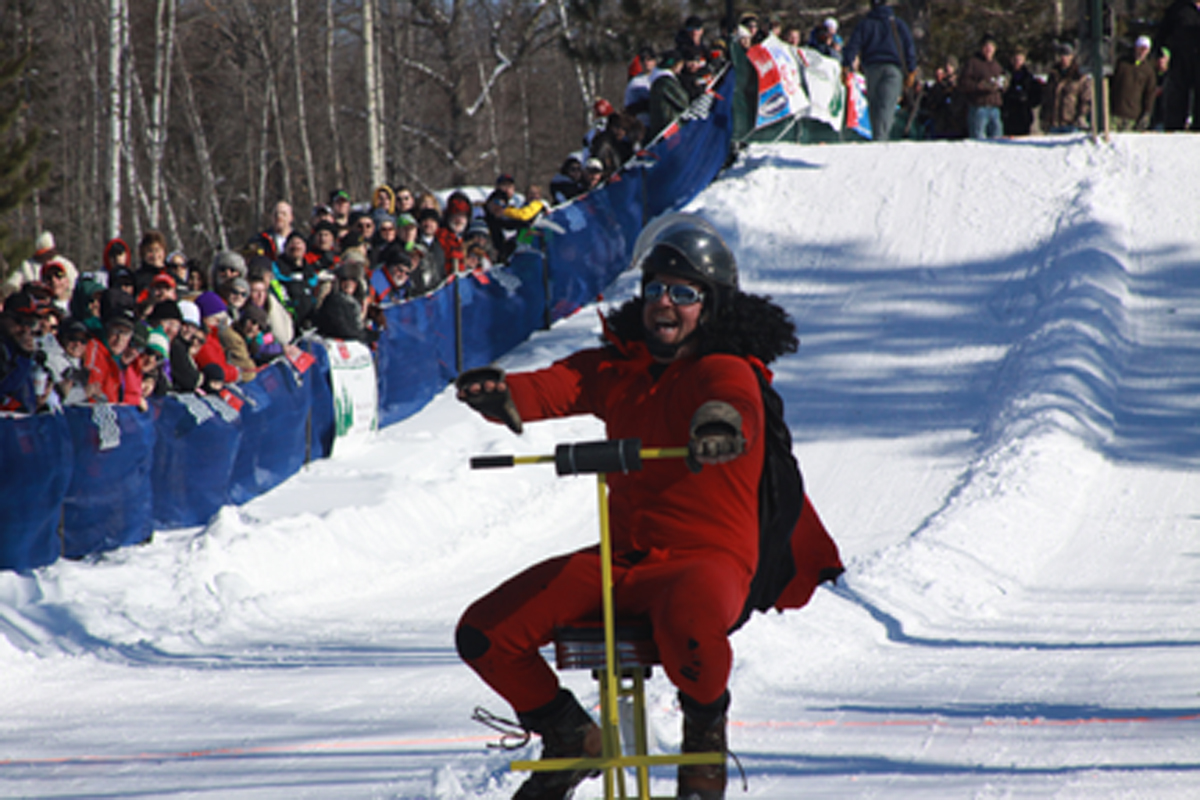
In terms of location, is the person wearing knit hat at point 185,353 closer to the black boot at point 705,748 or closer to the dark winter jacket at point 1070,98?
the black boot at point 705,748

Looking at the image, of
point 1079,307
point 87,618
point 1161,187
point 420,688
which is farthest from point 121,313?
point 1161,187

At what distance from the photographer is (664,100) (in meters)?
18.3

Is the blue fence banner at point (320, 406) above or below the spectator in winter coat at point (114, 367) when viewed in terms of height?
below

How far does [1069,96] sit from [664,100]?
7.20 metres

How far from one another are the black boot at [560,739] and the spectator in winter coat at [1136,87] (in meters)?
20.5

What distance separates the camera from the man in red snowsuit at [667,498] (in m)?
3.44

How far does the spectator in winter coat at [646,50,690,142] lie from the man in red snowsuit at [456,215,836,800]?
14830mm

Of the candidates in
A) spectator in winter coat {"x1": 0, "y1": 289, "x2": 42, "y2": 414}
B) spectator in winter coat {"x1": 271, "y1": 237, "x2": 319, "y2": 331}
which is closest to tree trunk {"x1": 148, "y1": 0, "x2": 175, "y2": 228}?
spectator in winter coat {"x1": 271, "y1": 237, "x2": 319, "y2": 331}

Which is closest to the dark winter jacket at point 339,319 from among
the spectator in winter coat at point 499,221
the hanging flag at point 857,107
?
the spectator in winter coat at point 499,221

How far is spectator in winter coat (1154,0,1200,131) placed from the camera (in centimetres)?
1994

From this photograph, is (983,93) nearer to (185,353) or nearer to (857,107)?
(857,107)

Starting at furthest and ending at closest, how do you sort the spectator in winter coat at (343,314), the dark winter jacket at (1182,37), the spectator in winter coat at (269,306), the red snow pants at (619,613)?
the dark winter jacket at (1182,37), the spectator in winter coat at (343,314), the spectator in winter coat at (269,306), the red snow pants at (619,613)

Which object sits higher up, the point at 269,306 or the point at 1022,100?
the point at 1022,100

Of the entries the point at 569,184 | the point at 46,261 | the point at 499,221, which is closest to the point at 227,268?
the point at 46,261
